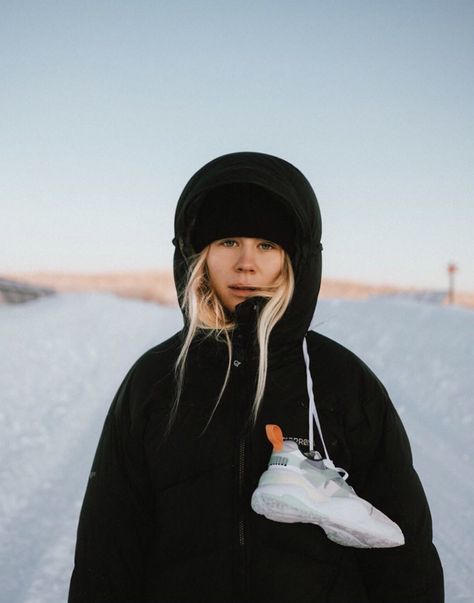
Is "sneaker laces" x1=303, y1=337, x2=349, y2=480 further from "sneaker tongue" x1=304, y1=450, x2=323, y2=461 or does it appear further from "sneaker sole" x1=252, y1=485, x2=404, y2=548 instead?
"sneaker sole" x1=252, y1=485, x2=404, y2=548

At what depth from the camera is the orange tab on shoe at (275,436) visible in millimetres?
1647

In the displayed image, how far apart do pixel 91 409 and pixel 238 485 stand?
587 cm

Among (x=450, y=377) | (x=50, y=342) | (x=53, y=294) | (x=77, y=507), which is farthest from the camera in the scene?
(x=53, y=294)

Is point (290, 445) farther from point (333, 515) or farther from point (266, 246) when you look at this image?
point (266, 246)

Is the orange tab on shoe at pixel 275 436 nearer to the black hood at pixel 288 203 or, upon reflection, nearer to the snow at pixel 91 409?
the black hood at pixel 288 203

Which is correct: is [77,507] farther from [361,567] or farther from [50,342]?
[50,342]

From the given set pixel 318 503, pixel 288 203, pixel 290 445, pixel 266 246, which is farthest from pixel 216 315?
pixel 318 503

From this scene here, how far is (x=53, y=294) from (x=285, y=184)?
20256mm

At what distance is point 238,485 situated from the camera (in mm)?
1710

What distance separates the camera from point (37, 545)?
3.66m

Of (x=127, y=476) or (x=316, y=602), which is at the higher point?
(x=127, y=476)

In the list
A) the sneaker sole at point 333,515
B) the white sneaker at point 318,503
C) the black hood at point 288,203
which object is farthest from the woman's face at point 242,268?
the sneaker sole at point 333,515

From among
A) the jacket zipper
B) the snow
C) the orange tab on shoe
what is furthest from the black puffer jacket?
the snow

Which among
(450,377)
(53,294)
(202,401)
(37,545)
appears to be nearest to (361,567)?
(202,401)
